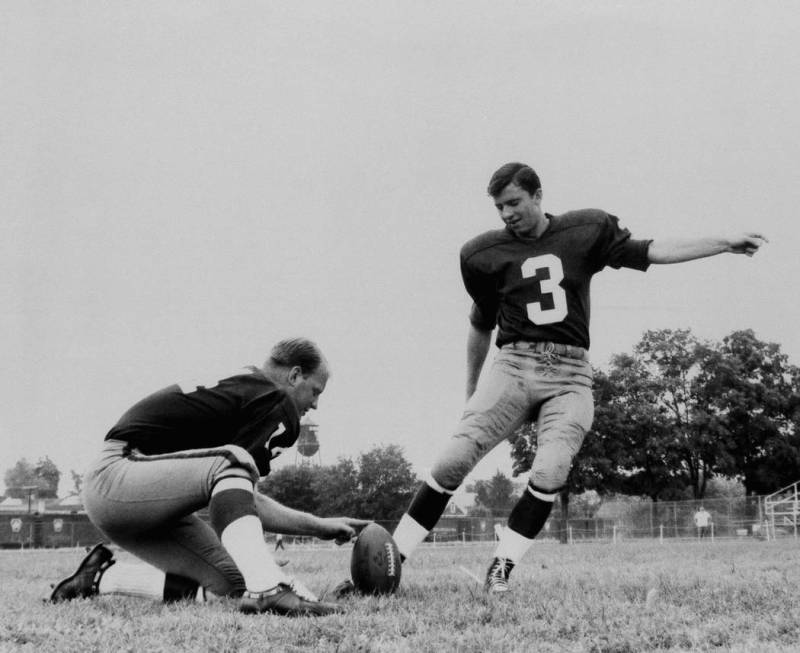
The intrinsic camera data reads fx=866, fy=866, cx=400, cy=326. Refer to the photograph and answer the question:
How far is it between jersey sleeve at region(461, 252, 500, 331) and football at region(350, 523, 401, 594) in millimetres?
1987

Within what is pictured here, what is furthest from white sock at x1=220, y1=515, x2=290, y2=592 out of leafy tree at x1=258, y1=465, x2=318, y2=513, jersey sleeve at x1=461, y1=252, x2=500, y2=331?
leafy tree at x1=258, y1=465, x2=318, y2=513

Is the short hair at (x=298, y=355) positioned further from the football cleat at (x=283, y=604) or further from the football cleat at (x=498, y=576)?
the football cleat at (x=498, y=576)

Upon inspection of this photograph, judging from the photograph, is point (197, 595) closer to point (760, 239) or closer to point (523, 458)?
point (760, 239)

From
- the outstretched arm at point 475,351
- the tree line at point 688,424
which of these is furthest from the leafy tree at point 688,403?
the outstretched arm at point 475,351

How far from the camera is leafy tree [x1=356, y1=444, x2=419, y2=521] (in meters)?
73.0

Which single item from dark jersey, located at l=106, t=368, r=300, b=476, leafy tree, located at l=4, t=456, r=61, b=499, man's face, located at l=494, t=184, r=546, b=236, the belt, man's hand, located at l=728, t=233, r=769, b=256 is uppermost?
man's face, located at l=494, t=184, r=546, b=236

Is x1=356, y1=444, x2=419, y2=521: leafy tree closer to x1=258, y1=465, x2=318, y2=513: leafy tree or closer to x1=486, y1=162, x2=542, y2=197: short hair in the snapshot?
x1=258, y1=465, x2=318, y2=513: leafy tree

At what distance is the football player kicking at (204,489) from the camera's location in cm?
399

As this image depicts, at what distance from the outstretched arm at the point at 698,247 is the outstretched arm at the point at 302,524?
264 cm

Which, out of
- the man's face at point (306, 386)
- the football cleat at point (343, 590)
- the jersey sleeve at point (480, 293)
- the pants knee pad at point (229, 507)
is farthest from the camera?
the jersey sleeve at point (480, 293)

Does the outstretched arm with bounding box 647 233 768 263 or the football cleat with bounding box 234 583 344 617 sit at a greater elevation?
the outstretched arm with bounding box 647 233 768 263

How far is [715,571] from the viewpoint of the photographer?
6.83 meters

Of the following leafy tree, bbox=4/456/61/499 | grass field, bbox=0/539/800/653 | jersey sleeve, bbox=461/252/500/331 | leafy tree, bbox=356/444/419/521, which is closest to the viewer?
grass field, bbox=0/539/800/653

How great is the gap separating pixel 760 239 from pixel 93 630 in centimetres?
438
